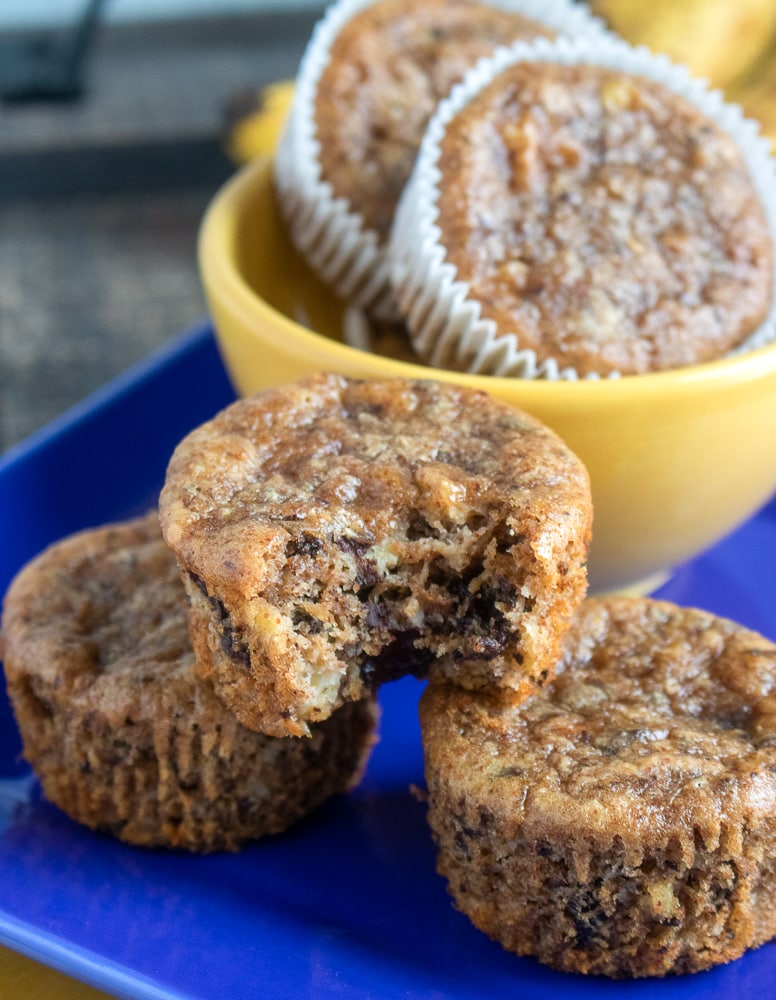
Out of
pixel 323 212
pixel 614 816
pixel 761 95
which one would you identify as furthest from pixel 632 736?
pixel 761 95

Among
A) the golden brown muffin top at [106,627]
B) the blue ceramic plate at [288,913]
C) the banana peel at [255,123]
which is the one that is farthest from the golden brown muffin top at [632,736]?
the banana peel at [255,123]

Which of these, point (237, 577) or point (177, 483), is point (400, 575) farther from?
point (177, 483)

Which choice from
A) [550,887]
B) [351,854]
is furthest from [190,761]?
[550,887]

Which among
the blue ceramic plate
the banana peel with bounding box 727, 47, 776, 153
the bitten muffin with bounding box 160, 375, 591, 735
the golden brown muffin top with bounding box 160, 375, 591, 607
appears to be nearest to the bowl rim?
the golden brown muffin top with bounding box 160, 375, 591, 607

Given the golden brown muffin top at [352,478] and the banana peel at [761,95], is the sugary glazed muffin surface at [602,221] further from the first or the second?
the banana peel at [761,95]

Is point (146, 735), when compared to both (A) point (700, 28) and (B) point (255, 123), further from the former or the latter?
(B) point (255, 123)
